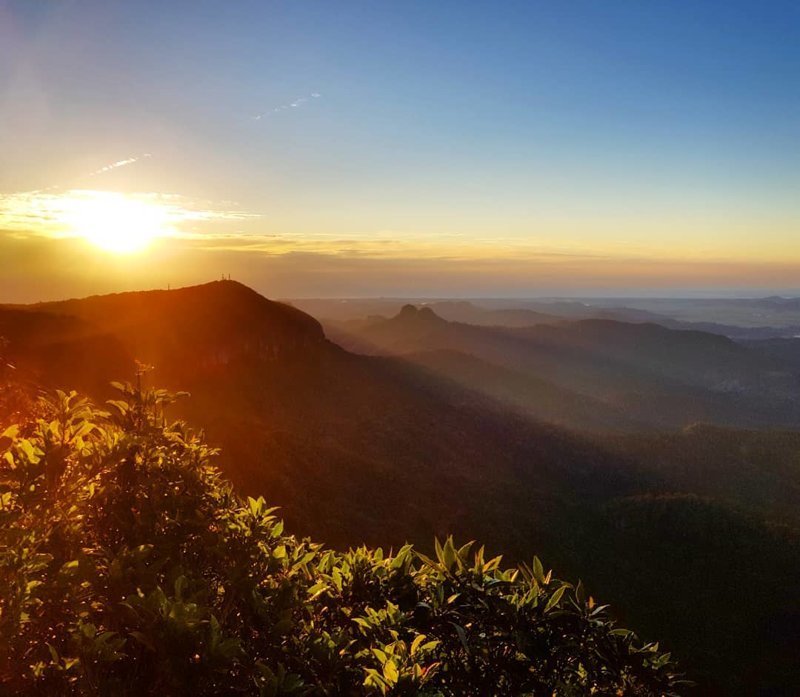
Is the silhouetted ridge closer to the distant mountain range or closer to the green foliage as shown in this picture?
the distant mountain range

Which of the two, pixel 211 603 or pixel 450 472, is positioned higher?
pixel 211 603

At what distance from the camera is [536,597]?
507 centimetres

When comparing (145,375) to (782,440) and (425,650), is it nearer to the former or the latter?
(425,650)

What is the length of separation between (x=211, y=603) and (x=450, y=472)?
3500 inches

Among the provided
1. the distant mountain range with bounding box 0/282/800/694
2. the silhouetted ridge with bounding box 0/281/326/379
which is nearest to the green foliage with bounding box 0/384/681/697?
the distant mountain range with bounding box 0/282/800/694

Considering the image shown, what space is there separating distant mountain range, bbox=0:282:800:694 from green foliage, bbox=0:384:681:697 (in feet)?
138

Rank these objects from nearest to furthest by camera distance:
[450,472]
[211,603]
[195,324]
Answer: [211,603] < [195,324] < [450,472]

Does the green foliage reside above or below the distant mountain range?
above

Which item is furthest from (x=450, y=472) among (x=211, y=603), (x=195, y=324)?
(x=211, y=603)

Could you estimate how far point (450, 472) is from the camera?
91.4m

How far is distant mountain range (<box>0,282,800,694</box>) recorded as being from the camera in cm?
6338

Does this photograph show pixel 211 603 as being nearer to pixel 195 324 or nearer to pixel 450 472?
pixel 450 472

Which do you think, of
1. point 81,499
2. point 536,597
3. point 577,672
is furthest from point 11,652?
point 577,672

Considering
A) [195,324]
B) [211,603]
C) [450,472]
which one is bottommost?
[450,472]
